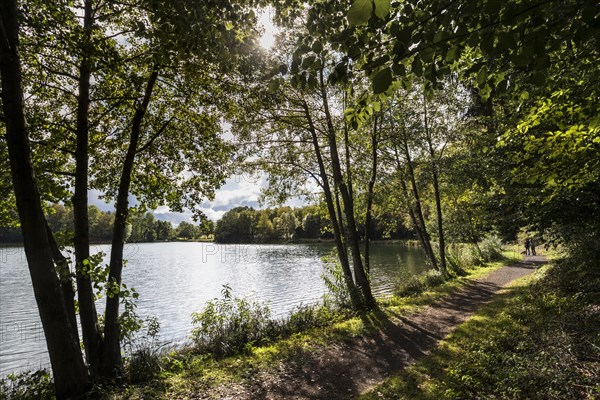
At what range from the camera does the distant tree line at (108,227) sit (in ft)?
25.5

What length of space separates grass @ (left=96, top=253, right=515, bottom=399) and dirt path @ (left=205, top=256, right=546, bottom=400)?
0.93 ft

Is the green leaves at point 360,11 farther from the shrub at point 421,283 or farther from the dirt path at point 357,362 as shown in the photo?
the shrub at point 421,283

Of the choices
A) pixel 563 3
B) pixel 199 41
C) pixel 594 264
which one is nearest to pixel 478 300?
pixel 594 264

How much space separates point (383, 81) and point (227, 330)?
8981 millimetres

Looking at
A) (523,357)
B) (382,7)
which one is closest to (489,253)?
(523,357)

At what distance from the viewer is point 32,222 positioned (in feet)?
15.3

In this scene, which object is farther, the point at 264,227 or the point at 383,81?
the point at 264,227

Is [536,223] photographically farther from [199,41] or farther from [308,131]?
[199,41]

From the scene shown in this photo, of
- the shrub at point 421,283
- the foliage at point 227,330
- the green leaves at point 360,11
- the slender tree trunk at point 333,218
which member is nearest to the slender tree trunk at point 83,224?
the foliage at point 227,330

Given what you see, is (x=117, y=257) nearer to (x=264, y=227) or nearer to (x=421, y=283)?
(x=421, y=283)

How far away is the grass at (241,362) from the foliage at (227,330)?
359 millimetres

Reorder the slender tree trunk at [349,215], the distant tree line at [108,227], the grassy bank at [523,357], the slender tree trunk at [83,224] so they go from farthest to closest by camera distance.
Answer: the slender tree trunk at [349,215]
the distant tree line at [108,227]
the slender tree trunk at [83,224]
the grassy bank at [523,357]

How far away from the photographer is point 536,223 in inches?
372

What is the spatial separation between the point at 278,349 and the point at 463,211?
21447 mm
